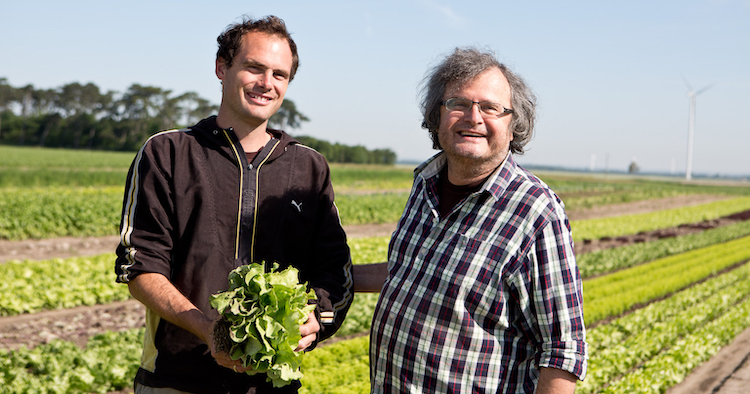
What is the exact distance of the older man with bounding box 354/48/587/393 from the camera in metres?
2.04

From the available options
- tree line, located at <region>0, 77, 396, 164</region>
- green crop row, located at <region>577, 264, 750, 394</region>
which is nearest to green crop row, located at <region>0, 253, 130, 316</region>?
green crop row, located at <region>577, 264, 750, 394</region>

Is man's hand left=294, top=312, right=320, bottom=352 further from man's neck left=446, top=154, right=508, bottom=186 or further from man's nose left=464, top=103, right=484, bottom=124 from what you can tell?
man's nose left=464, top=103, right=484, bottom=124

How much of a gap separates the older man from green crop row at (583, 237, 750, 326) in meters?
7.07

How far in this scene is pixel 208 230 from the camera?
7.72ft

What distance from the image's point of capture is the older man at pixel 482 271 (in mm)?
2035

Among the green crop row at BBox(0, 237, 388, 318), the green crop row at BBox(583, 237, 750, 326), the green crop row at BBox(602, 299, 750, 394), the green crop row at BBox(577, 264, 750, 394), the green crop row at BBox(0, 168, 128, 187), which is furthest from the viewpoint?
the green crop row at BBox(0, 168, 128, 187)

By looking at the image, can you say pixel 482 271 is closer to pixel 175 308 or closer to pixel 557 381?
pixel 557 381

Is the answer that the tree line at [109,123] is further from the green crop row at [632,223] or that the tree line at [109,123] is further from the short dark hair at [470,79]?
the short dark hair at [470,79]

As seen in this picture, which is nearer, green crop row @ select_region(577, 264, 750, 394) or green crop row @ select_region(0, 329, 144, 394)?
green crop row @ select_region(0, 329, 144, 394)

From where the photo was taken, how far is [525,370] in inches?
85.7

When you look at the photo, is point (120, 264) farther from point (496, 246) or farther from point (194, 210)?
point (496, 246)

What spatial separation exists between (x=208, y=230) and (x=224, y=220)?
82 millimetres

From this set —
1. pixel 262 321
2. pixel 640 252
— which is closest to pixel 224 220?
pixel 262 321

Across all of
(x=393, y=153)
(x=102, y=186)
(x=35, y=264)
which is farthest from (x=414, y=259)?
(x=393, y=153)
